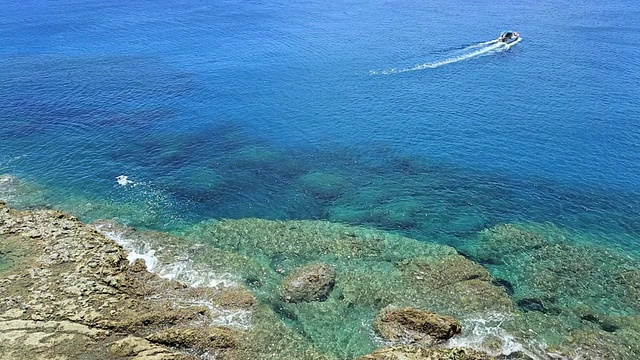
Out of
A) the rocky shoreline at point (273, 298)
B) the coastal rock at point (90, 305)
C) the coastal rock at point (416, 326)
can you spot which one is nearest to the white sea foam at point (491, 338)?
the rocky shoreline at point (273, 298)

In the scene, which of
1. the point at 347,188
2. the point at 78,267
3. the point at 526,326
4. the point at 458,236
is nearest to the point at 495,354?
the point at 526,326

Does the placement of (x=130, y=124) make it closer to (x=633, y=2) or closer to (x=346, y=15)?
(x=346, y=15)

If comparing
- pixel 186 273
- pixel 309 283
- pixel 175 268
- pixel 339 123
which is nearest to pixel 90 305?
pixel 175 268

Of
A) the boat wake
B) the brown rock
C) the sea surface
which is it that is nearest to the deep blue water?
the sea surface

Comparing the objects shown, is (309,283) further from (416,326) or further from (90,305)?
(90,305)

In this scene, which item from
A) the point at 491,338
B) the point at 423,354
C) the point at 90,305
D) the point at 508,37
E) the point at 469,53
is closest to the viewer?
the point at 423,354

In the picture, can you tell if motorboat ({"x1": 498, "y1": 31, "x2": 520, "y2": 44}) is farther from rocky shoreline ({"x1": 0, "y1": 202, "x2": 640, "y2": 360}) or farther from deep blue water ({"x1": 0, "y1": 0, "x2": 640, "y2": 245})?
rocky shoreline ({"x1": 0, "y1": 202, "x2": 640, "y2": 360})
